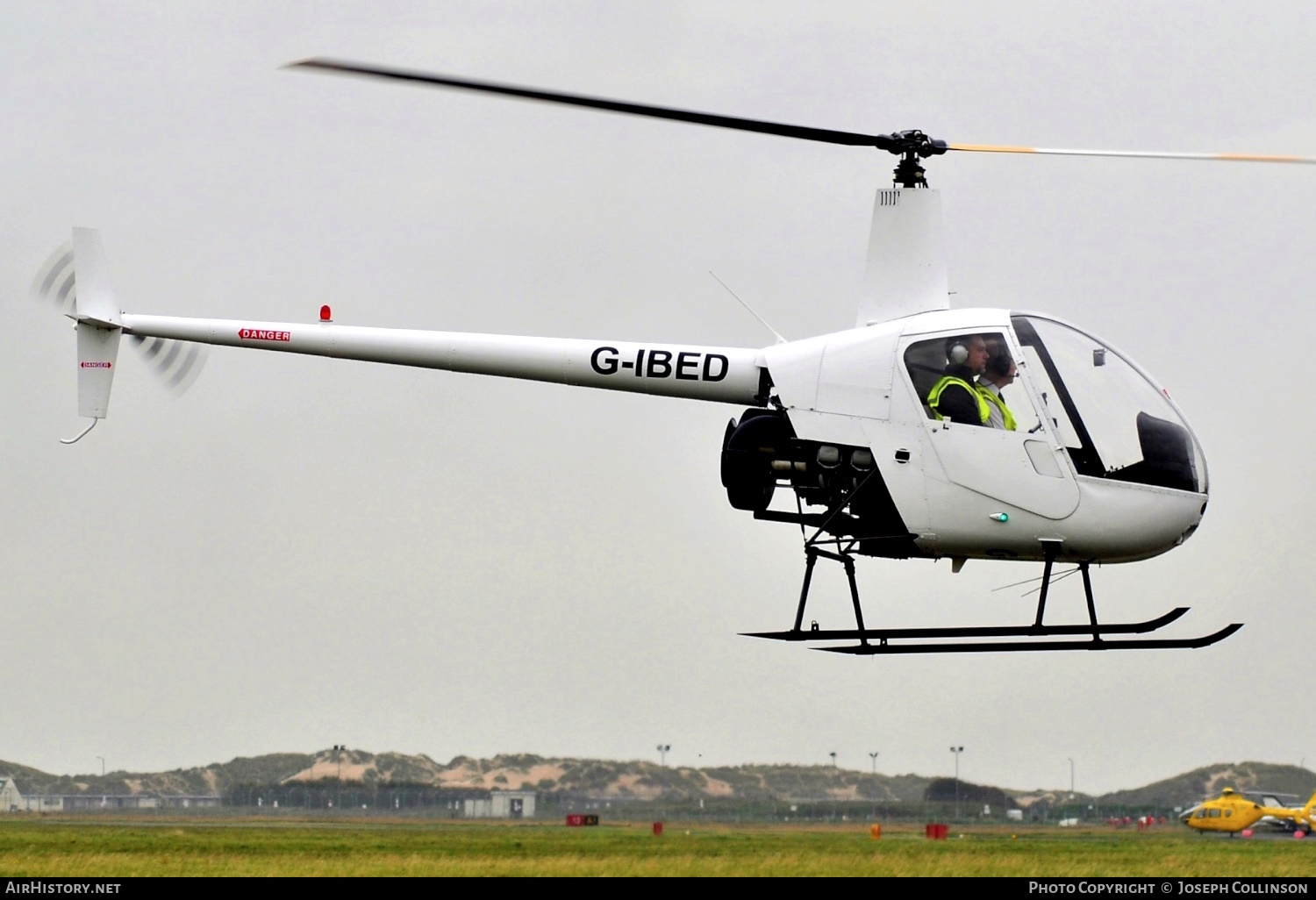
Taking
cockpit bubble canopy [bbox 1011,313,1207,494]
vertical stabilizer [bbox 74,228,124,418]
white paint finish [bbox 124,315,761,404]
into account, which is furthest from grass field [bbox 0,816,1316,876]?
cockpit bubble canopy [bbox 1011,313,1207,494]

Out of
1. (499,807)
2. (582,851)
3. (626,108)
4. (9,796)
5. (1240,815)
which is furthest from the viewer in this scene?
(1240,815)

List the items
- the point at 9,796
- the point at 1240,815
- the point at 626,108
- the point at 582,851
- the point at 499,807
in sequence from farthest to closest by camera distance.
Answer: the point at 1240,815 < the point at 9,796 < the point at 499,807 < the point at 582,851 < the point at 626,108

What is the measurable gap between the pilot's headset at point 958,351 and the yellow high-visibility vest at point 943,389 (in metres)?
0.15

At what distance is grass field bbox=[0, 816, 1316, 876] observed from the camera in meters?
23.8

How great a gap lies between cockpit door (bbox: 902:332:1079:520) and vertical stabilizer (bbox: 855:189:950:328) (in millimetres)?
1216

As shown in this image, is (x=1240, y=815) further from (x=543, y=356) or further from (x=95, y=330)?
(x=95, y=330)

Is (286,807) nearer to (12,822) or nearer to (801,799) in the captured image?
(12,822)

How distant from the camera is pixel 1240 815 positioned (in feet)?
147

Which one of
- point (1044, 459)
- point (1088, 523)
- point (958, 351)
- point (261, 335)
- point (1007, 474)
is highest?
point (261, 335)

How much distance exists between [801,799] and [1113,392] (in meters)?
29.9

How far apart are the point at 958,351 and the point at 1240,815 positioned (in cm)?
3405

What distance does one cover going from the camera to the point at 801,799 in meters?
43.4

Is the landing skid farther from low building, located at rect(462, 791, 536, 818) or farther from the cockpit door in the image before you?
low building, located at rect(462, 791, 536, 818)

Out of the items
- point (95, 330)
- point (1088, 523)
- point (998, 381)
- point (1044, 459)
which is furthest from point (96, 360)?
point (1088, 523)
